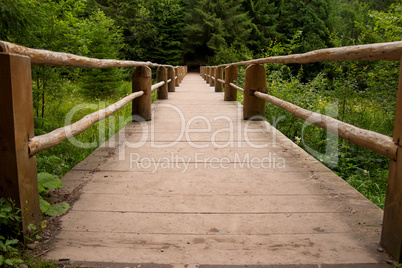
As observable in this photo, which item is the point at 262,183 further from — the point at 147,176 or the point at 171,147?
the point at 171,147

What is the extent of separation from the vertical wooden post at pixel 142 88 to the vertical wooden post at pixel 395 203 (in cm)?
358

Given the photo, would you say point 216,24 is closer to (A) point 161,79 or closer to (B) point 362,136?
(A) point 161,79

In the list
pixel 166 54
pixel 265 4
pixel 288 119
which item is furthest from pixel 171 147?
pixel 265 4

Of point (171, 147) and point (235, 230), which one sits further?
point (171, 147)

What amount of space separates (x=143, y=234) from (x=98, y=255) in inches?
10.1

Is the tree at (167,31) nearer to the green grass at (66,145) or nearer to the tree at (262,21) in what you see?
the tree at (262,21)

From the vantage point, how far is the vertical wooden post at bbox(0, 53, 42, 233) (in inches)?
56.7

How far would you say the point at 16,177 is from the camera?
149 centimetres

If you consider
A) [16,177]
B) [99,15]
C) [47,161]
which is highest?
[99,15]

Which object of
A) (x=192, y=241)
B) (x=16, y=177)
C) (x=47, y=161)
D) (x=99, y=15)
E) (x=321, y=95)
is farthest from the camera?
(x=99, y=15)

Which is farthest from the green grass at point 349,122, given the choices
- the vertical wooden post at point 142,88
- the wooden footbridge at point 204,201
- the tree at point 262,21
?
the tree at point 262,21

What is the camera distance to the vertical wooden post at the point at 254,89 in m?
4.55

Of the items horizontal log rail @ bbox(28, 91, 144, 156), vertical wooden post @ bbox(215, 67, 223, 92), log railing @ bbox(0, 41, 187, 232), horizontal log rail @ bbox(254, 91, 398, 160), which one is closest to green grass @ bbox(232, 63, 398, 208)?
horizontal log rail @ bbox(254, 91, 398, 160)

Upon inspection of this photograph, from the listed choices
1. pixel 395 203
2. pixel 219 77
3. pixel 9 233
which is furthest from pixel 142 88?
pixel 219 77
